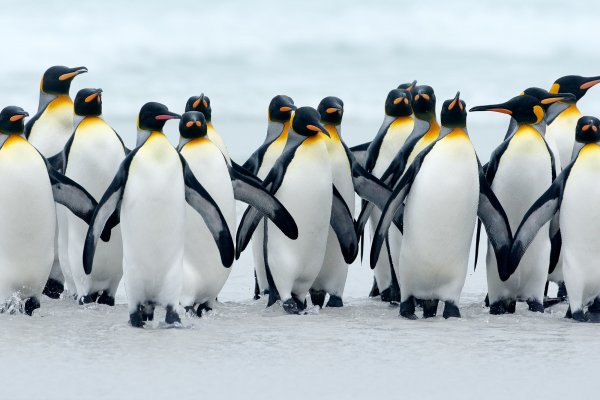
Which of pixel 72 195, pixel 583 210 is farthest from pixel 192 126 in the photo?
pixel 583 210

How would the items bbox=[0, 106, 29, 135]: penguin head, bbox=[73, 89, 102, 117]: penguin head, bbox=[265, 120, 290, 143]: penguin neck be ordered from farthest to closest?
bbox=[265, 120, 290, 143]: penguin neck < bbox=[73, 89, 102, 117]: penguin head < bbox=[0, 106, 29, 135]: penguin head

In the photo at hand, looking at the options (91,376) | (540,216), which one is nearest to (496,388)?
(91,376)

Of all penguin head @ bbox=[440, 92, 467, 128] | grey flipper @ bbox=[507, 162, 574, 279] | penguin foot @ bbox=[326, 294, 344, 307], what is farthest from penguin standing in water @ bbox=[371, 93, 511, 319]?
penguin foot @ bbox=[326, 294, 344, 307]

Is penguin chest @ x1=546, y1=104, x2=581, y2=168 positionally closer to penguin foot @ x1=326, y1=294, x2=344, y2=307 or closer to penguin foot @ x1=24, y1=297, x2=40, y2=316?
penguin foot @ x1=326, y1=294, x2=344, y2=307

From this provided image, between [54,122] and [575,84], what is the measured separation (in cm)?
399

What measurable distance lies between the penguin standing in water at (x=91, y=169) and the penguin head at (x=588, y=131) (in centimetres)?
291

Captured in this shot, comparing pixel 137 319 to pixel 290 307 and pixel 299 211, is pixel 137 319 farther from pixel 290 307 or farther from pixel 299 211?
pixel 299 211

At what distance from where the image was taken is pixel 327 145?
7.50 meters

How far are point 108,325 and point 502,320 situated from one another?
2.30m

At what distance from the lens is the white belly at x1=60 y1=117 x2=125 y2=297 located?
23.7ft

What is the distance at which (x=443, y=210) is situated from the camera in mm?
6586

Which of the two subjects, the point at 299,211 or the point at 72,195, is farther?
the point at 299,211

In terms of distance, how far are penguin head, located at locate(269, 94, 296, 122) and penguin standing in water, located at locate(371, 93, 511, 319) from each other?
1.40 metres

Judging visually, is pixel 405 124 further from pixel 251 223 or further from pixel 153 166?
pixel 153 166
